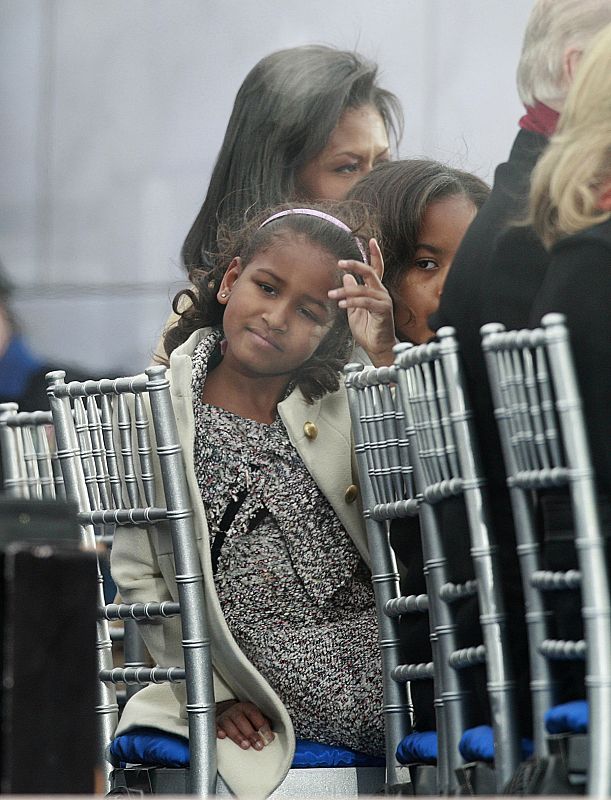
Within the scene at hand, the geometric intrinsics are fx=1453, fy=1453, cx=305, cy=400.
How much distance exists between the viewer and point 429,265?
243cm

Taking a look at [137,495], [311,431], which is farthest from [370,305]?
[137,495]

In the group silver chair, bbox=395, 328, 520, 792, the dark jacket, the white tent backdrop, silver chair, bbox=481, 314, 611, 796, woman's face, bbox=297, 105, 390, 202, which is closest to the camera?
silver chair, bbox=481, 314, 611, 796

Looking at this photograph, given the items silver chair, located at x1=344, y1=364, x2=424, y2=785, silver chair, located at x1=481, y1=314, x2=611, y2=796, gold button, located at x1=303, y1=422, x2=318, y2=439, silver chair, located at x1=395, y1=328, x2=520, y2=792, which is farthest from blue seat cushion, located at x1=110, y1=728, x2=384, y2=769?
silver chair, located at x1=481, y1=314, x2=611, y2=796

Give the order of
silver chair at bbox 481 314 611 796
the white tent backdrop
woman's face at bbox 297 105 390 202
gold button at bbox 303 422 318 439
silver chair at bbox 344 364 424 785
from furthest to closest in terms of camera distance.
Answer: the white tent backdrop
woman's face at bbox 297 105 390 202
gold button at bbox 303 422 318 439
silver chair at bbox 344 364 424 785
silver chair at bbox 481 314 611 796

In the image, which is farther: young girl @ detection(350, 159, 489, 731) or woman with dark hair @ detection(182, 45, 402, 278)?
woman with dark hair @ detection(182, 45, 402, 278)

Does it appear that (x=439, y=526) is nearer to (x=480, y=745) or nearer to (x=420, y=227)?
(x=480, y=745)

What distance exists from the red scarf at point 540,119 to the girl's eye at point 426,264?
0.88 ft

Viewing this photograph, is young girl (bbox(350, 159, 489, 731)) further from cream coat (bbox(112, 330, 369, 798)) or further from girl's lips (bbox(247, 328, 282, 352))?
cream coat (bbox(112, 330, 369, 798))

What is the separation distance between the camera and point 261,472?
237 cm

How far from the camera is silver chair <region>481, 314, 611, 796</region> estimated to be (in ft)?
4.72

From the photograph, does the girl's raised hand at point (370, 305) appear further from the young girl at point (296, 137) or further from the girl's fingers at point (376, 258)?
the young girl at point (296, 137)

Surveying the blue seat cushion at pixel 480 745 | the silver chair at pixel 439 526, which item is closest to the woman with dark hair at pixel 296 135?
the silver chair at pixel 439 526

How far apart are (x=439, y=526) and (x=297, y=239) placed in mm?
817

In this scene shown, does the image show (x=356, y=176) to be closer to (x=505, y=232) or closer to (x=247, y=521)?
(x=505, y=232)
